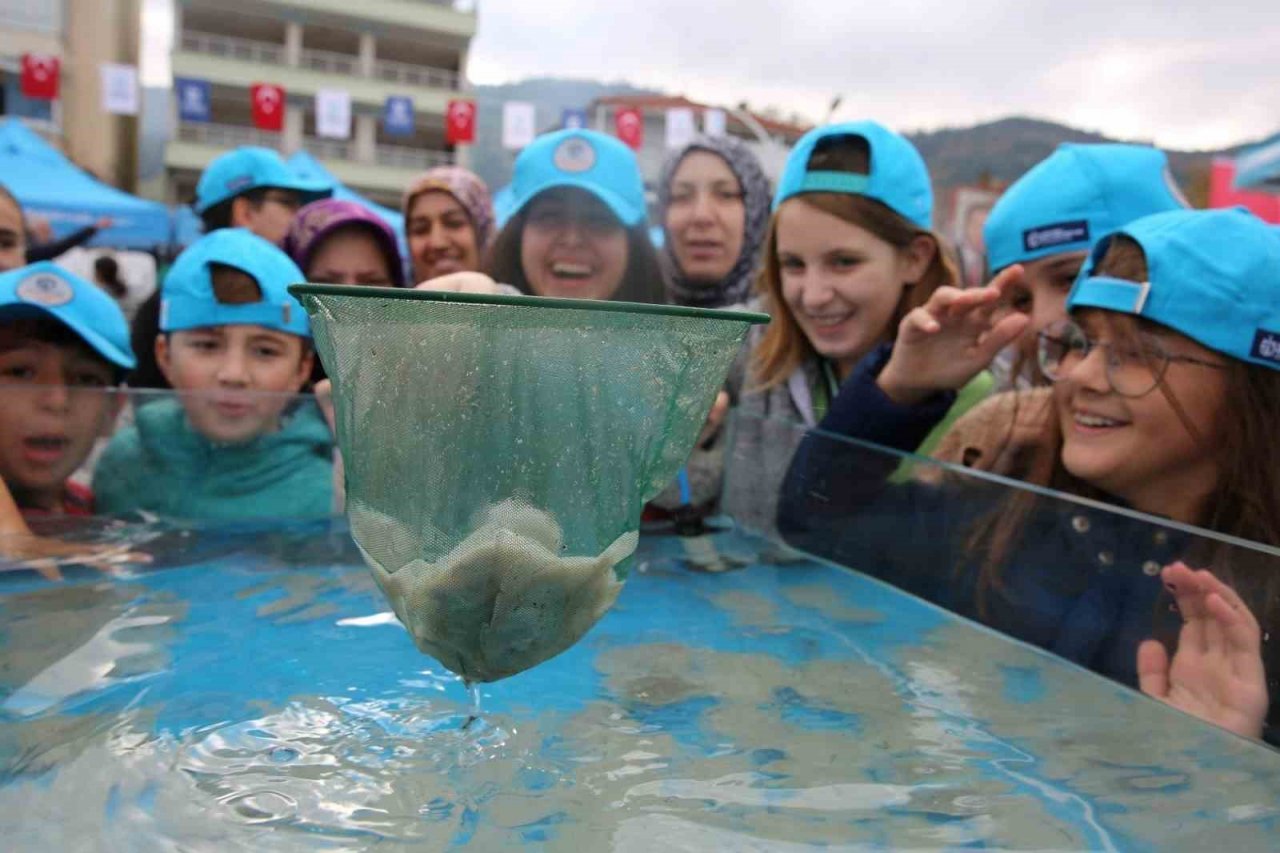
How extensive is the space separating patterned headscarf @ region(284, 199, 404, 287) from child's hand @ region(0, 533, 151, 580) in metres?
1.56

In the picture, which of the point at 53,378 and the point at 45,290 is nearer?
the point at 45,290

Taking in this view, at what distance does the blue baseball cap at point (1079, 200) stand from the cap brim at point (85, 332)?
2.70m

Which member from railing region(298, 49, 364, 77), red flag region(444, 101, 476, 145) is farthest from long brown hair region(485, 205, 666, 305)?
railing region(298, 49, 364, 77)

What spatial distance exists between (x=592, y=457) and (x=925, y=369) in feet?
4.81

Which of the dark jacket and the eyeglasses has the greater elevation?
the eyeglasses

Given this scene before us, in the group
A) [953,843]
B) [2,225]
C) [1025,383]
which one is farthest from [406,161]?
[953,843]

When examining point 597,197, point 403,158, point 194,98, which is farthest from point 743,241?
point 403,158

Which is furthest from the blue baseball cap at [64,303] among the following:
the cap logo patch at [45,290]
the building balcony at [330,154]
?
the building balcony at [330,154]

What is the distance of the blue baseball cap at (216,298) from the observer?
3.13m

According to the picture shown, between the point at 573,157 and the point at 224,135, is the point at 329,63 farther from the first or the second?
the point at 573,157

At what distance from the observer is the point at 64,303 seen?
2963 mm

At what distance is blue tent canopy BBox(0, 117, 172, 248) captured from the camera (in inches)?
441

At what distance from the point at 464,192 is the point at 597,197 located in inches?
32.6

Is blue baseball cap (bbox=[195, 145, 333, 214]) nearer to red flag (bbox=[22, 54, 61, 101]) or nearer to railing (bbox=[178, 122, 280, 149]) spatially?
red flag (bbox=[22, 54, 61, 101])
